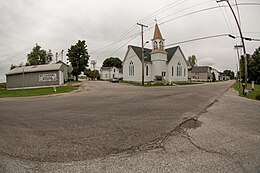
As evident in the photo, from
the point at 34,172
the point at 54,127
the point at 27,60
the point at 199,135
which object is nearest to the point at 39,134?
the point at 54,127

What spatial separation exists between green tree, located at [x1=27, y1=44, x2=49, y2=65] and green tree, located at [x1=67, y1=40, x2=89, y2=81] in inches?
897

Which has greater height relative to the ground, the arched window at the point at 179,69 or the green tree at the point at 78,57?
the green tree at the point at 78,57

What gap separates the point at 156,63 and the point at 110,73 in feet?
130

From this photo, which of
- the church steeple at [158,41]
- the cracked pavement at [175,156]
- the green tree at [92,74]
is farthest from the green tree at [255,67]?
the cracked pavement at [175,156]

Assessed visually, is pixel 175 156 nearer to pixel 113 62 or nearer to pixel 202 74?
pixel 202 74

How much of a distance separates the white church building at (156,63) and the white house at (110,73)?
30643mm

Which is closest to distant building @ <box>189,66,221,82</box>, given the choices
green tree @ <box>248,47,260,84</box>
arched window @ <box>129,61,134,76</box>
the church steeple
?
green tree @ <box>248,47,260,84</box>

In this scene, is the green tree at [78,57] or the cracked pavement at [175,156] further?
the green tree at [78,57]

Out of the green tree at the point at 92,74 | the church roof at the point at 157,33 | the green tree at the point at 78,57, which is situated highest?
the church roof at the point at 157,33

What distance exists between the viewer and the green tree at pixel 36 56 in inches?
2781

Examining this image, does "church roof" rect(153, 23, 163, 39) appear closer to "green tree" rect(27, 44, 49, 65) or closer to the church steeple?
the church steeple

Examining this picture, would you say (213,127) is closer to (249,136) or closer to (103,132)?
(249,136)

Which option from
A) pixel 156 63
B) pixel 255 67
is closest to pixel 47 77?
pixel 156 63

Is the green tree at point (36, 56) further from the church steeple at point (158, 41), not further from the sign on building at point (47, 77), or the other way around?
the church steeple at point (158, 41)
